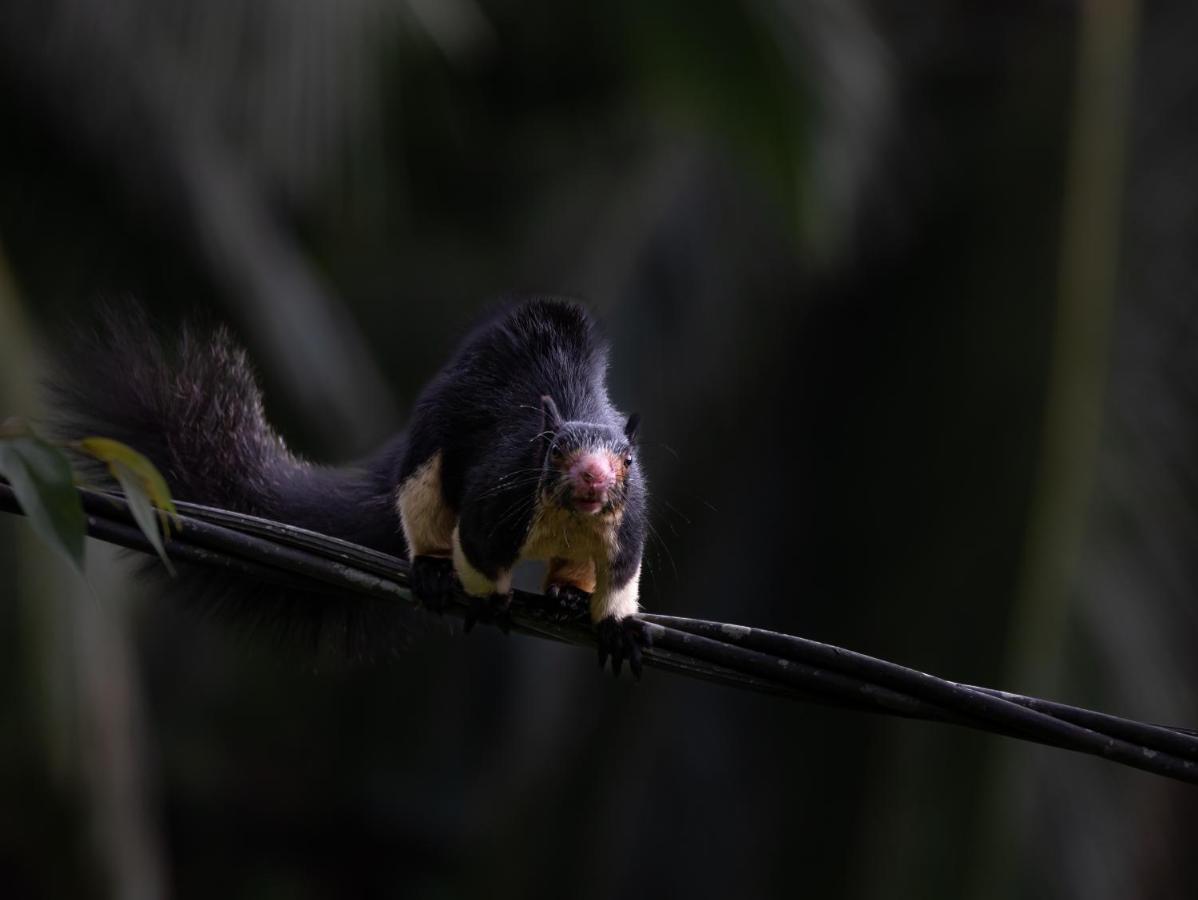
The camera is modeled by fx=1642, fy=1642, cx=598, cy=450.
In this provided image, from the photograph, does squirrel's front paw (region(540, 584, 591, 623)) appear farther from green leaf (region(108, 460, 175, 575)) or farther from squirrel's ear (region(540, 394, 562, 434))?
green leaf (region(108, 460, 175, 575))

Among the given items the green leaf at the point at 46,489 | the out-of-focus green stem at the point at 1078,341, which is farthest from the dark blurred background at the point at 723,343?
the green leaf at the point at 46,489

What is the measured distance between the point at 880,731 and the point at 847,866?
28.5 inches

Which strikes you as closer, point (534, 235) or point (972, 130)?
point (972, 130)

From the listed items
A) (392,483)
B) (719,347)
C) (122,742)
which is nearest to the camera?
(392,483)

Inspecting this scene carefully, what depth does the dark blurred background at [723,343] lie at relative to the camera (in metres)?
6.65

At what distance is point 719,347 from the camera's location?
1107 centimetres

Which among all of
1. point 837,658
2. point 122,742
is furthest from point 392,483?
point 122,742

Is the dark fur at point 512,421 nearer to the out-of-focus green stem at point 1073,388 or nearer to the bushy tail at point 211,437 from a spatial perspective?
the bushy tail at point 211,437

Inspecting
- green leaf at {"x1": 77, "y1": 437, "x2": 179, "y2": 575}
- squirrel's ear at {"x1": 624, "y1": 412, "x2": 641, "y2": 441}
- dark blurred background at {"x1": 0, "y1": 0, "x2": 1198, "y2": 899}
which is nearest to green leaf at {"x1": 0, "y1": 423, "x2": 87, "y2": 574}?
green leaf at {"x1": 77, "y1": 437, "x2": 179, "y2": 575}

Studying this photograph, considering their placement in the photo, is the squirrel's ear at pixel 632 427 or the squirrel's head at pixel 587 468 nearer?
the squirrel's head at pixel 587 468

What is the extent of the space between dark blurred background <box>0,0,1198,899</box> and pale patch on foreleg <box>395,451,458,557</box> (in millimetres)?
596

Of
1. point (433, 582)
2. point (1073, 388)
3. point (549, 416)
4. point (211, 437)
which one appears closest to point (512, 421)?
point (549, 416)

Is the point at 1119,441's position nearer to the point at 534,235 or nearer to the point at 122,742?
the point at 122,742

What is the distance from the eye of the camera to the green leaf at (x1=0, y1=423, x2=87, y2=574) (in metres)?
2.21
